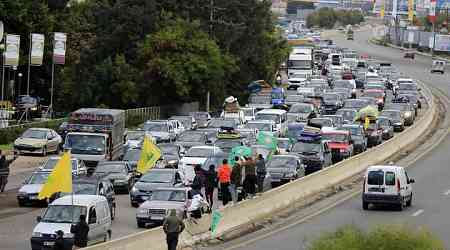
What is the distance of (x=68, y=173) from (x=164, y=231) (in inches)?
122

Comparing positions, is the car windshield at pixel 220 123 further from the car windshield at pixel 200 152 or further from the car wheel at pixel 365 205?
the car wheel at pixel 365 205

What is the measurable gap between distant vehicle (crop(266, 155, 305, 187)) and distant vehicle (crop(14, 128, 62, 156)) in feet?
47.0

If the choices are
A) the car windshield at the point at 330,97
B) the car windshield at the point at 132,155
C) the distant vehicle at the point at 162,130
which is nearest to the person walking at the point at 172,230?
the car windshield at the point at 132,155

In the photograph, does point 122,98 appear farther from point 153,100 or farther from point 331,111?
point 331,111

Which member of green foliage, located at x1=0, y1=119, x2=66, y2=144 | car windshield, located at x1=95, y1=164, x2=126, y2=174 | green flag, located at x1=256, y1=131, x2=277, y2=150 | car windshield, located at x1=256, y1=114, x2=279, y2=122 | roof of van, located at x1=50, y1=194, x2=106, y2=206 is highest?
roof of van, located at x1=50, y1=194, x2=106, y2=206

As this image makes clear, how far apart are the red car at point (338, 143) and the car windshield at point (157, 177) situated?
16.1m

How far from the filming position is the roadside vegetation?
76.2m

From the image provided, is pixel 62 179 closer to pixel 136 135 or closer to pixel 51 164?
pixel 51 164

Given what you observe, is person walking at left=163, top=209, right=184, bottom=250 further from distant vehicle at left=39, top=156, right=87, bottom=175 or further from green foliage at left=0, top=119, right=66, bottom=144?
green foliage at left=0, top=119, right=66, bottom=144

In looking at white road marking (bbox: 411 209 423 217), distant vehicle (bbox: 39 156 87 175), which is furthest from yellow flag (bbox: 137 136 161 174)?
white road marking (bbox: 411 209 423 217)

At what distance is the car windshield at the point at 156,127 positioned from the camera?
61.0 m

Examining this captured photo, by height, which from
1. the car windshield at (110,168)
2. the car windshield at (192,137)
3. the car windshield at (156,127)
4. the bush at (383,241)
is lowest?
the car windshield at (156,127)

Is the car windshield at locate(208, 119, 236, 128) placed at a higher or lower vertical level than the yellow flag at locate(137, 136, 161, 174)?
lower

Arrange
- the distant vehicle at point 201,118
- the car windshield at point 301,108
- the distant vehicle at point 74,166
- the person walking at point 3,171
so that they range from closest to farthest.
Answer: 1. the person walking at point 3,171
2. the distant vehicle at point 74,166
3. the distant vehicle at point 201,118
4. the car windshield at point 301,108
